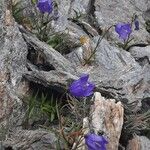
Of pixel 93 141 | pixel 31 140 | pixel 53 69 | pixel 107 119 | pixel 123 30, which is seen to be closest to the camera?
pixel 93 141

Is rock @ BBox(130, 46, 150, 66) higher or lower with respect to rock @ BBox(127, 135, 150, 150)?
higher

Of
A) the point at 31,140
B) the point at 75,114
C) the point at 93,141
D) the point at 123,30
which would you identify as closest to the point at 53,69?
the point at 75,114

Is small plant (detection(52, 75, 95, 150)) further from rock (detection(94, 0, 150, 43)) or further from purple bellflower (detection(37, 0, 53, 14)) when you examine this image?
rock (detection(94, 0, 150, 43))

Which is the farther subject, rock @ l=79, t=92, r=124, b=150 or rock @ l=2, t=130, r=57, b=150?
rock @ l=79, t=92, r=124, b=150

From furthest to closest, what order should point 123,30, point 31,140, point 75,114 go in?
point 123,30
point 75,114
point 31,140

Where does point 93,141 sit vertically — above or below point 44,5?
below

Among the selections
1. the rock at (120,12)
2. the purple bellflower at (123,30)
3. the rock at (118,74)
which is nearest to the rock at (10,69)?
Answer: the rock at (118,74)

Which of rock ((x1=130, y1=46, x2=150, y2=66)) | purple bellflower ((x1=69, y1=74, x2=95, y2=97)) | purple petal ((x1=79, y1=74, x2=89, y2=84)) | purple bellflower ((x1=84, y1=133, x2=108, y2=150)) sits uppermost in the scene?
purple petal ((x1=79, y1=74, x2=89, y2=84))

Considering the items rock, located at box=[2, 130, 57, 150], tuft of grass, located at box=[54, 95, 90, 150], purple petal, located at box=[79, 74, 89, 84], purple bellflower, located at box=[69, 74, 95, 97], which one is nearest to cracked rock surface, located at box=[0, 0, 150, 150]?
rock, located at box=[2, 130, 57, 150]

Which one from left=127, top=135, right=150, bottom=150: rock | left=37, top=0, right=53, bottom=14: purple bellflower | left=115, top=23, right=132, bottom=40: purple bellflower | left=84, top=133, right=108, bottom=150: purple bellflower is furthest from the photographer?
left=115, top=23, right=132, bottom=40: purple bellflower

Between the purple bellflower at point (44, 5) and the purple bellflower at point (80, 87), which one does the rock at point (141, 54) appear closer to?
the purple bellflower at point (44, 5)

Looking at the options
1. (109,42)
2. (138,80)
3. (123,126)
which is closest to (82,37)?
(109,42)

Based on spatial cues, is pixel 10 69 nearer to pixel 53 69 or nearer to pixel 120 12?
pixel 53 69
